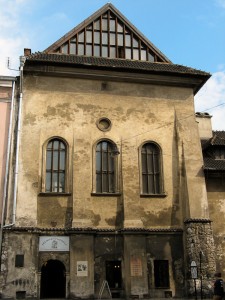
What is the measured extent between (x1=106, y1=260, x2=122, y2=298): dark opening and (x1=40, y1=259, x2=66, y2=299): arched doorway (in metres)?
2.19

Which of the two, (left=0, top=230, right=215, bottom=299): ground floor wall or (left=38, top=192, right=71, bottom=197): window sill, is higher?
(left=38, top=192, right=71, bottom=197): window sill

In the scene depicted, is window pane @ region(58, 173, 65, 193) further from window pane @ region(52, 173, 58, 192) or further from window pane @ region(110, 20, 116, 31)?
window pane @ region(110, 20, 116, 31)

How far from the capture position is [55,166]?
2100 centimetres

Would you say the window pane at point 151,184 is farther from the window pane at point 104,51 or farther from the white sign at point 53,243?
the window pane at point 104,51

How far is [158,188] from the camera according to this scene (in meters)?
21.6

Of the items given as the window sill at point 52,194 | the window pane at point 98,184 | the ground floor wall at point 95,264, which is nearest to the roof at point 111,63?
the window pane at point 98,184

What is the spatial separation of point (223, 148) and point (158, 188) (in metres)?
5.07

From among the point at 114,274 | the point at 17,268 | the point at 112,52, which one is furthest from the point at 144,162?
the point at 17,268

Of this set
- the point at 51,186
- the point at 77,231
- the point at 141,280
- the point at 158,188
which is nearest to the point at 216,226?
the point at 158,188

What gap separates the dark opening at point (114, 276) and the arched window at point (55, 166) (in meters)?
4.43

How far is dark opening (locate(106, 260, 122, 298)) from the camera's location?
19359 millimetres

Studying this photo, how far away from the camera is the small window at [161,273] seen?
65.2ft

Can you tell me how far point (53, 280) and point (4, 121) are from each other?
886 cm

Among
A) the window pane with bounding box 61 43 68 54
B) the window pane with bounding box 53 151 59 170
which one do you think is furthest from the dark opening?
the window pane with bounding box 61 43 68 54
